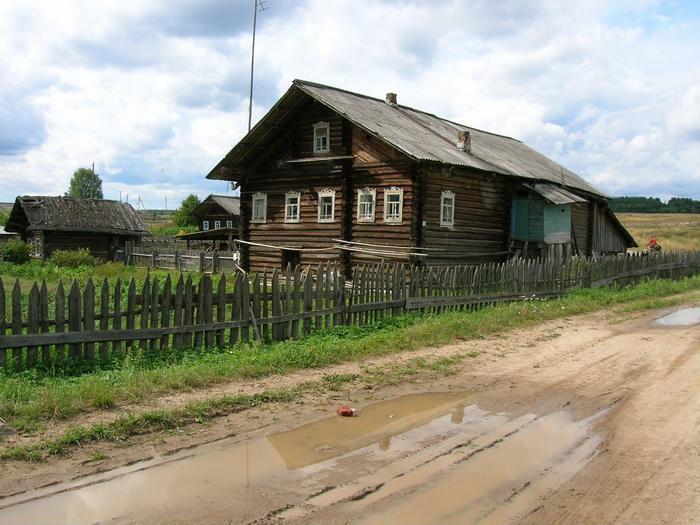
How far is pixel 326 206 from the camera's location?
21.2 metres

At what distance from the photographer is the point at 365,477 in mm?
4531

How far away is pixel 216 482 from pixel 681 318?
43.8 feet

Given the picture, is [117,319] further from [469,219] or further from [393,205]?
[469,219]

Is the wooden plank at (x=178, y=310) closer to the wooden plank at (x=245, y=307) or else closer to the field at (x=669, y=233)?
the wooden plank at (x=245, y=307)

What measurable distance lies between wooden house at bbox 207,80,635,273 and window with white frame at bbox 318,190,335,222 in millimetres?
36

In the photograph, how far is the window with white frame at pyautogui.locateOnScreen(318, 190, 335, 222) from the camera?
21.0 meters

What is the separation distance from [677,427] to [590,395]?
1.32 m

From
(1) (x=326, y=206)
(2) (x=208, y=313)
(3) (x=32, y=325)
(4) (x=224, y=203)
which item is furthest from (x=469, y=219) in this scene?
(4) (x=224, y=203)

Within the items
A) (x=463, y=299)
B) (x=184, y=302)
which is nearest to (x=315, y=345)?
(x=184, y=302)

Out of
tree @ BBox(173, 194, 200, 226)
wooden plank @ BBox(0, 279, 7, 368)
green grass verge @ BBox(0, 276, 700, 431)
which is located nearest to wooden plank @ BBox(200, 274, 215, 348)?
green grass verge @ BBox(0, 276, 700, 431)

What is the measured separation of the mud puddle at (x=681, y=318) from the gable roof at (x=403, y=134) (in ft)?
23.8

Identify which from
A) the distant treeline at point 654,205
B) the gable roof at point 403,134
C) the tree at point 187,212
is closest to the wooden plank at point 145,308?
the gable roof at point 403,134

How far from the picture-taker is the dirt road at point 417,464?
13.1 ft

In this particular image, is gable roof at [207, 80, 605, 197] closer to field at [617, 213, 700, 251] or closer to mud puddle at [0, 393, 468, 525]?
mud puddle at [0, 393, 468, 525]
